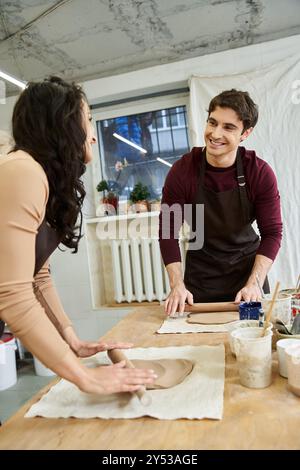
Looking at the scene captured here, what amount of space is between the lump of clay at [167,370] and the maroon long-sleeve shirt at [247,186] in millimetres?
851

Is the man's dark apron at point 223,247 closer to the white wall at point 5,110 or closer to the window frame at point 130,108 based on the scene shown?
the window frame at point 130,108

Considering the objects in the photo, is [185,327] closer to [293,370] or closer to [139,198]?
[293,370]

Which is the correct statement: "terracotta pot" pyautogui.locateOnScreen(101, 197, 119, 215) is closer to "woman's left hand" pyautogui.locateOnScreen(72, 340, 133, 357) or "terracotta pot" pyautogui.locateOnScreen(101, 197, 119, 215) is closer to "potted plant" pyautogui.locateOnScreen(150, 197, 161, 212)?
"potted plant" pyautogui.locateOnScreen(150, 197, 161, 212)

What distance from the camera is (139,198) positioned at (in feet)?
12.4

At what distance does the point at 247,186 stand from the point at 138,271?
2.06 meters

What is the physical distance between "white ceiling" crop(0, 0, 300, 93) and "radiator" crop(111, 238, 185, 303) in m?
1.75

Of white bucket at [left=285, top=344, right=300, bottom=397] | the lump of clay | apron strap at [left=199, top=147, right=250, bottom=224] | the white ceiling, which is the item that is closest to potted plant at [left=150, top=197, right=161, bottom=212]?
the white ceiling

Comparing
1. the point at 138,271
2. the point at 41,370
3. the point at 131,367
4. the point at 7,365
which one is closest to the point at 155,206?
the point at 138,271

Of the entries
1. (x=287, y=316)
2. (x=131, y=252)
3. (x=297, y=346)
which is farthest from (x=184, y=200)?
(x=131, y=252)

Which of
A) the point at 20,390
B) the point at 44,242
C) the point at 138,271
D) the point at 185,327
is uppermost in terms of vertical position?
the point at 44,242

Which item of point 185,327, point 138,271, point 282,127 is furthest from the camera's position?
point 138,271

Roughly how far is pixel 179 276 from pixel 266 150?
1.98m

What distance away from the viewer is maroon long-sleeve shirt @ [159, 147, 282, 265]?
1.87 m
